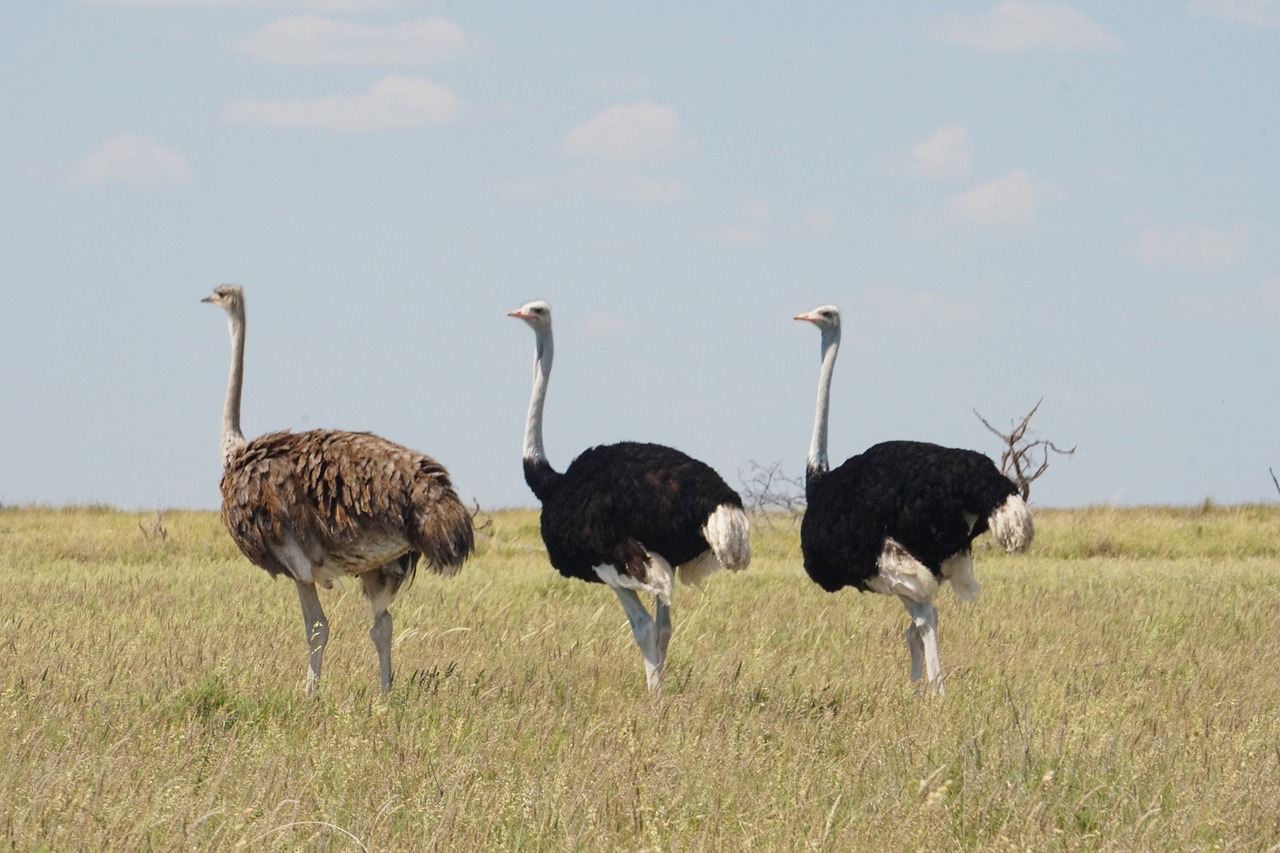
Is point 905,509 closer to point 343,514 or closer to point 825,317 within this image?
point 825,317

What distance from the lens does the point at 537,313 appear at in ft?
29.4

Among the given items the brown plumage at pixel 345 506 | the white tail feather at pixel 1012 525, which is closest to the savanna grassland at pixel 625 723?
the brown plumage at pixel 345 506

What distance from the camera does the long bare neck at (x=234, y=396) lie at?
8.49 m

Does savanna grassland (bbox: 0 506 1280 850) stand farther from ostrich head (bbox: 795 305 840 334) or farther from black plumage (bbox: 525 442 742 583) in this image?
ostrich head (bbox: 795 305 840 334)

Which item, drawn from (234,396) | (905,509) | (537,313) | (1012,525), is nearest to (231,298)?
(234,396)

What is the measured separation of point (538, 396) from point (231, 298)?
193cm

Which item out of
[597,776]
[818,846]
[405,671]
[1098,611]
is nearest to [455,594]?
[405,671]

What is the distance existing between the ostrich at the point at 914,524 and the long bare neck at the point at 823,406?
1.59 feet

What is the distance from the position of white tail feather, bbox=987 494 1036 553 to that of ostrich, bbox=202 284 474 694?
96.6 inches

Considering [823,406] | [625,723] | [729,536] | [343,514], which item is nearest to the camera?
[625,723]

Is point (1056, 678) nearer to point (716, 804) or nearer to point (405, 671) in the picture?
point (405, 671)

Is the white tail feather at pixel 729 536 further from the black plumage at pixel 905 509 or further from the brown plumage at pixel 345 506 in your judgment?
the brown plumage at pixel 345 506

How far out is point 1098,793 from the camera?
5031mm

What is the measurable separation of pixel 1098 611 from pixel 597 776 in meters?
7.30
